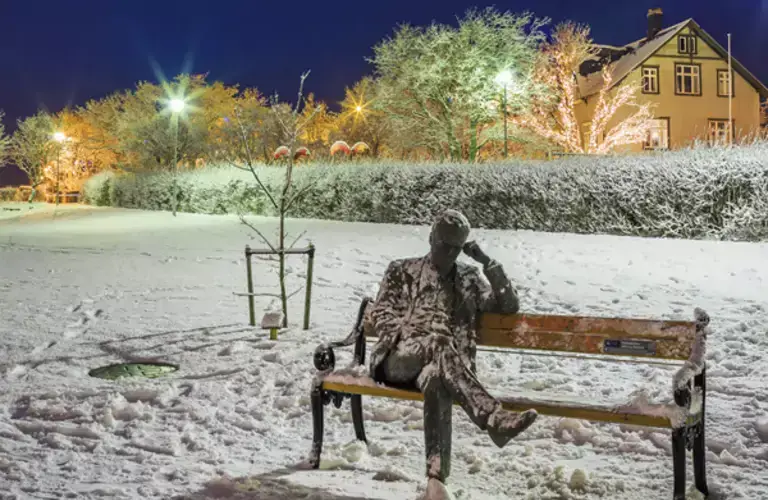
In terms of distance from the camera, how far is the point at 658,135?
1763 inches

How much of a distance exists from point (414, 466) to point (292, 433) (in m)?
1.00

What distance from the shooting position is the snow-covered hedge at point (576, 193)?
15039 millimetres

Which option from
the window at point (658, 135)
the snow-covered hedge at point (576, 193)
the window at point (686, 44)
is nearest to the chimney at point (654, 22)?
the window at point (686, 44)

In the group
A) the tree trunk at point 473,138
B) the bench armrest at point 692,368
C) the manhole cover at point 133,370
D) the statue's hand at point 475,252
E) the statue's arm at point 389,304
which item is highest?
the tree trunk at point 473,138

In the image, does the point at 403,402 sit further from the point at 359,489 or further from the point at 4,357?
the point at 4,357

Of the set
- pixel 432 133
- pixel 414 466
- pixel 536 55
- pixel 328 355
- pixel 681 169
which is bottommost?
pixel 414 466

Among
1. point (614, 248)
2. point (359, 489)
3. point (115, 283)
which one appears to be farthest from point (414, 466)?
point (614, 248)

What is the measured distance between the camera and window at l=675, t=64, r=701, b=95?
4475cm

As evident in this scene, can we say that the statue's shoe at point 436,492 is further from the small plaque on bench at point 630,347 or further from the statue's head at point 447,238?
the small plaque on bench at point 630,347

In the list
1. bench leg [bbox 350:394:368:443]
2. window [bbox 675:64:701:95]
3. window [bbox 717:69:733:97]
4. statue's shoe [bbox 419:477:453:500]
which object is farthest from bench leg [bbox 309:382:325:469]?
window [bbox 717:69:733:97]

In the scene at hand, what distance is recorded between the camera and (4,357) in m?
7.25

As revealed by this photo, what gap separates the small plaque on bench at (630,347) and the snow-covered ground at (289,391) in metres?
0.63

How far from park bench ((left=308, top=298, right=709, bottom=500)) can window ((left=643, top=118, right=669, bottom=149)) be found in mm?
42485

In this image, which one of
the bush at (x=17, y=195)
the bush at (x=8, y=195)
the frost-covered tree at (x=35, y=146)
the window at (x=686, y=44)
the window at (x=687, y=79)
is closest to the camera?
the window at (x=686, y=44)
